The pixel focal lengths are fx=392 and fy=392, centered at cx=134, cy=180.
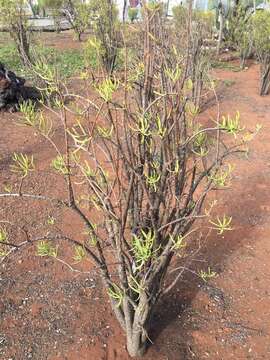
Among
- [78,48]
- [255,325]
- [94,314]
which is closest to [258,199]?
[255,325]

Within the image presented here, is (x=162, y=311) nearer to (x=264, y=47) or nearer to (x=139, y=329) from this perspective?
(x=139, y=329)

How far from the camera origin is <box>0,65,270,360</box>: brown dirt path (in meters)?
2.40

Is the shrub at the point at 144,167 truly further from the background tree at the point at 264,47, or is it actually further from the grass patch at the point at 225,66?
the grass patch at the point at 225,66

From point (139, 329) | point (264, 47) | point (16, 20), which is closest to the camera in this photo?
point (139, 329)

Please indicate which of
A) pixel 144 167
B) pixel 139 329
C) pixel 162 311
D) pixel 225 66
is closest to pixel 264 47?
pixel 225 66

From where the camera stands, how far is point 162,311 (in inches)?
104

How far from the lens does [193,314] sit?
265 centimetres

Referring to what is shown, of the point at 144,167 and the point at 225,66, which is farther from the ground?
the point at 144,167

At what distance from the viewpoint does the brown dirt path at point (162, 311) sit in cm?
240

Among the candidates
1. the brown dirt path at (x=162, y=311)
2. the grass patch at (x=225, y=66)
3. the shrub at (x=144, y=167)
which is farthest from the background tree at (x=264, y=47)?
the shrub at (x=144, y=167)

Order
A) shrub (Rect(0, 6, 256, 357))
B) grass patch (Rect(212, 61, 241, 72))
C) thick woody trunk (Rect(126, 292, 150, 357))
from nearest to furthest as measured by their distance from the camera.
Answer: shrub (Rect(0, 6, 256, 357))
thick woody trunk (Rect(126, 292, 150, 357))
grass patch (Rect(212, 61, 241, 72))

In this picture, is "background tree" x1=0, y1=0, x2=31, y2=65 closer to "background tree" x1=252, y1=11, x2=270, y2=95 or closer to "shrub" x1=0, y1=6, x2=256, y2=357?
"background tree" x1=252, y1=11, x2=270, y2=95

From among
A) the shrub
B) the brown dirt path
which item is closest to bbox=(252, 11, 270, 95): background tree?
the brown dirt path

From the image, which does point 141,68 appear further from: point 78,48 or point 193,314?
point 78,48
